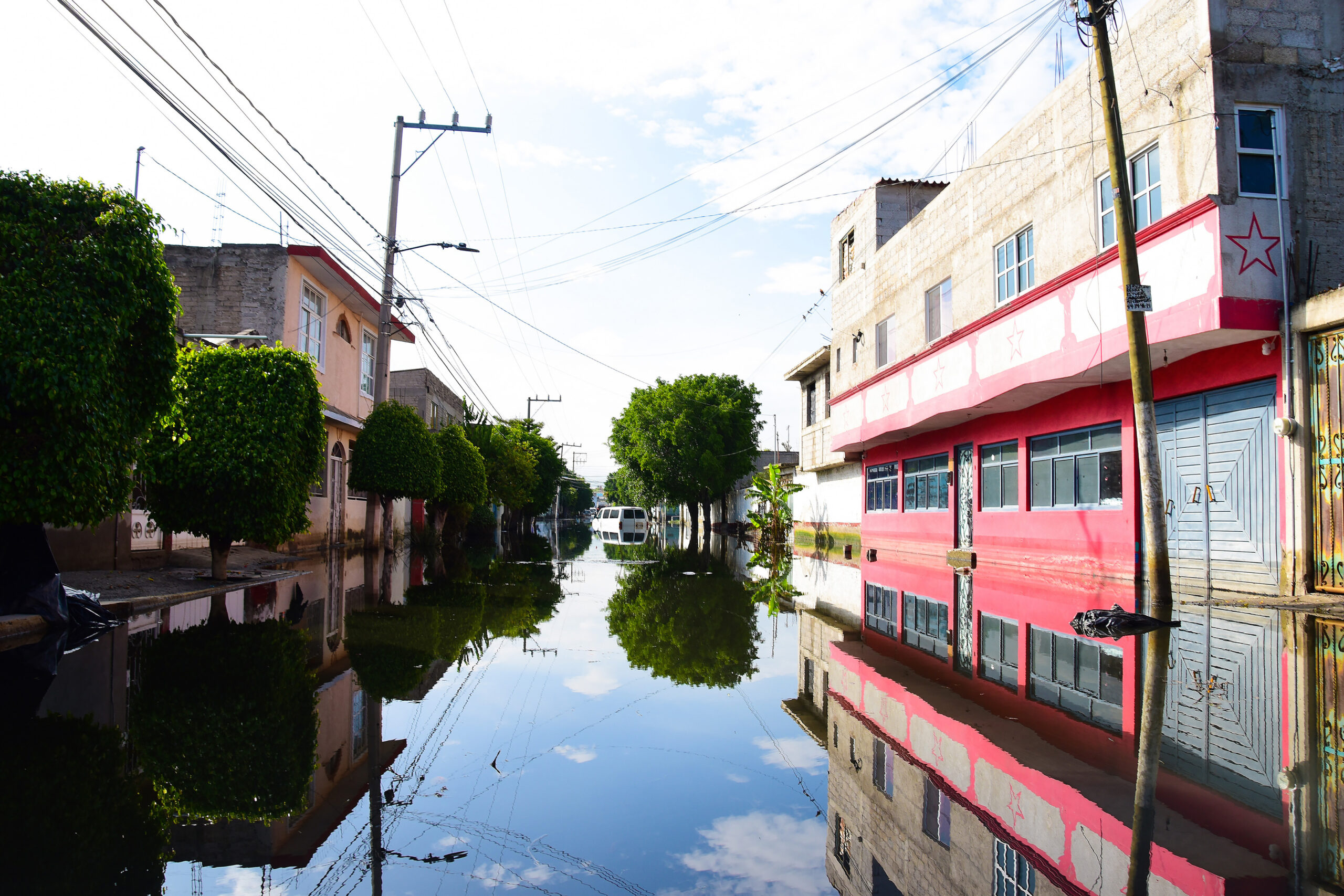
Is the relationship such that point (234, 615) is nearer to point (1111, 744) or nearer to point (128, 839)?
point (128, 839)

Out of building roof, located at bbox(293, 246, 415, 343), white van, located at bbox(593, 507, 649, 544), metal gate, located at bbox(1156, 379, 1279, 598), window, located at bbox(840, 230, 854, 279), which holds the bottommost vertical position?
white van, located at bbox(593, 507, 649, 544)

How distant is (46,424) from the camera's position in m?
7.86

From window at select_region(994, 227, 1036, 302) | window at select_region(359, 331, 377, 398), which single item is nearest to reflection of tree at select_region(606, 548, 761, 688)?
window at select_region(994, 227, 1036, 302)

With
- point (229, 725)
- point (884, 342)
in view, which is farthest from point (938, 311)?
point (229, 725)

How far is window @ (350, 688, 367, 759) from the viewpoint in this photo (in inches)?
180

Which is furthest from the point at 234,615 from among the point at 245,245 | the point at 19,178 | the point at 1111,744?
the point at 245,245

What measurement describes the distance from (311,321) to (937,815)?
24.0 metres

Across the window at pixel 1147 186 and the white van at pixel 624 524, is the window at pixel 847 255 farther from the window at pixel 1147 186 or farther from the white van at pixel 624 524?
the white van at pixel 624 524

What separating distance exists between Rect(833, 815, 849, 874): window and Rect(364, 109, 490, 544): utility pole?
1866 cm

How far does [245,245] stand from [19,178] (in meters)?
14.8

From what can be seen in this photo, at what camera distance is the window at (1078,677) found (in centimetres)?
534

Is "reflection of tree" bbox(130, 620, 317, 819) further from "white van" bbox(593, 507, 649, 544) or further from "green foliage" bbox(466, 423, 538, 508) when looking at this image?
"white van" bbox(593, 507, 649, 544)

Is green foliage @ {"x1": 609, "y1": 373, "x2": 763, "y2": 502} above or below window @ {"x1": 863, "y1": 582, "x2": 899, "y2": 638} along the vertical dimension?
above

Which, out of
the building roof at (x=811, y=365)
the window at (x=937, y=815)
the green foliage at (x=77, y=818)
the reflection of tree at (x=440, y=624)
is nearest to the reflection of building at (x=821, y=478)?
the building roof at (x=811, y=365)
